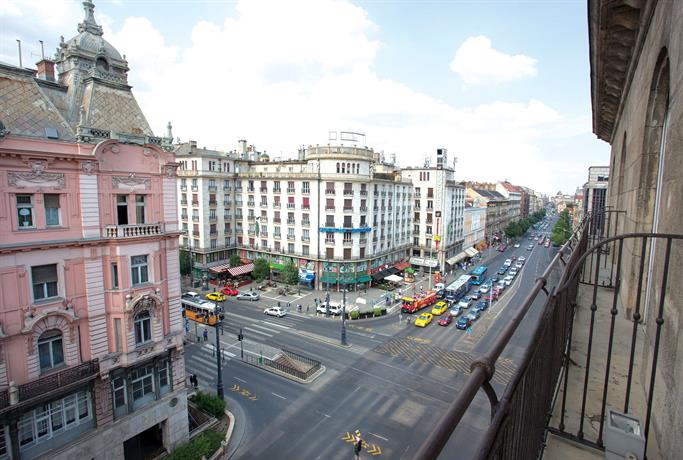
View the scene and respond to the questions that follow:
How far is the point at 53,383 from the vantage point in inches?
580

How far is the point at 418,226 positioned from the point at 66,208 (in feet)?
174

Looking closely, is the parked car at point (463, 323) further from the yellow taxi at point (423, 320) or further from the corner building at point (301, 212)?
the corner building at point (301, 212)

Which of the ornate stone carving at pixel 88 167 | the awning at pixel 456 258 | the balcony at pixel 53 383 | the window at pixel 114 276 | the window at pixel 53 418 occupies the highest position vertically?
the ornate stone carving at pixel 88 167

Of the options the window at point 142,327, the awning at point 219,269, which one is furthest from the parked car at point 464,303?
the window at point 142,327

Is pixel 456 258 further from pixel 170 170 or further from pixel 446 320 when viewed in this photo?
pixel 170 170

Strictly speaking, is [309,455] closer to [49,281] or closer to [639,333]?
[49,281]

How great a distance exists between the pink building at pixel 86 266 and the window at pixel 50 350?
0.15 ft

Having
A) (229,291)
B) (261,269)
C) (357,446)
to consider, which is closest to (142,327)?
(357,446)

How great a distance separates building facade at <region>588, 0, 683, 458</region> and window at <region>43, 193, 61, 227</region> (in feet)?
61.2

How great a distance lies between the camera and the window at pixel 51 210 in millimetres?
14672

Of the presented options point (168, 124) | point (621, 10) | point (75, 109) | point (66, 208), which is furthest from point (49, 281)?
point (621, 10)

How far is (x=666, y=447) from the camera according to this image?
374 cm

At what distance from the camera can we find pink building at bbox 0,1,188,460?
14.0 metres

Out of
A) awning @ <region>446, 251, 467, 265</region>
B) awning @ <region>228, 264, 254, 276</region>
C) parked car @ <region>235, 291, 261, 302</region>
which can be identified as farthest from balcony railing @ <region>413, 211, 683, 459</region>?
awning @ <region>446, 251, 467, 265</region>
